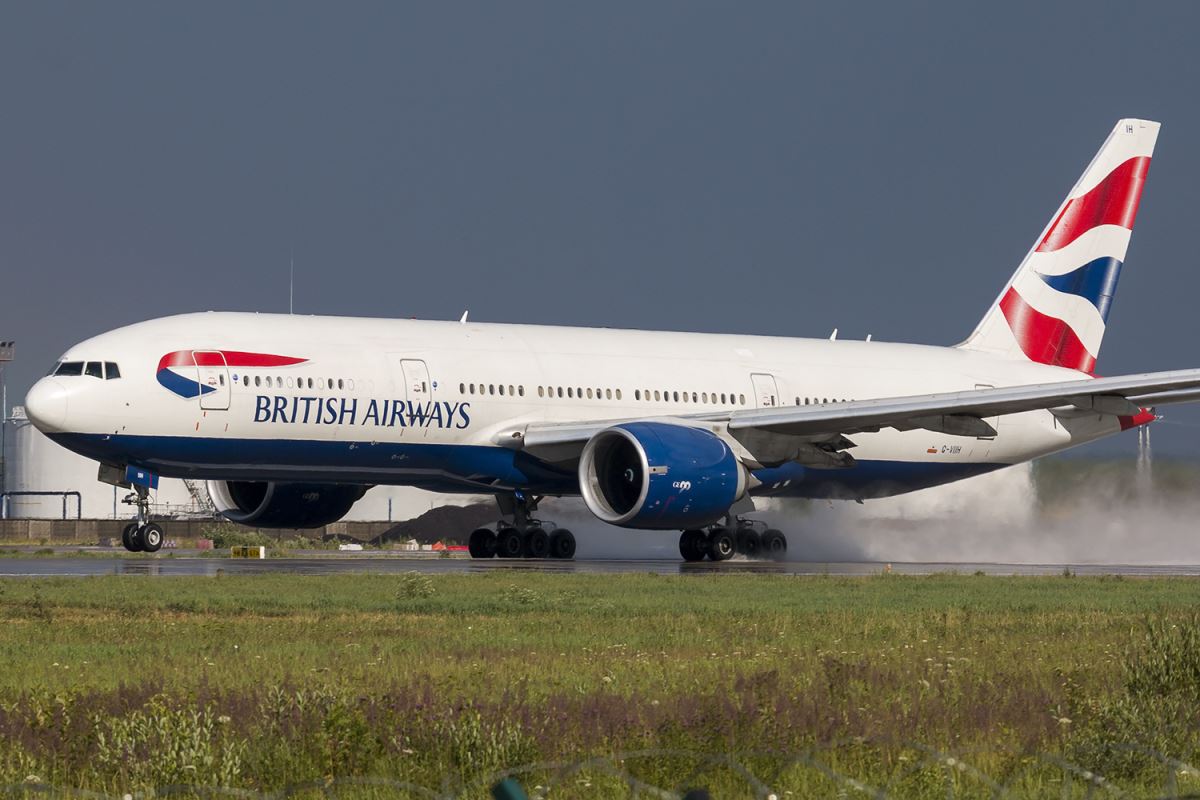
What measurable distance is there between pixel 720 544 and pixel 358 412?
23.8ft

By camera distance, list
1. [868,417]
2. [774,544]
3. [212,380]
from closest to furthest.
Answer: [212,380] → [868,417] → [774,544]

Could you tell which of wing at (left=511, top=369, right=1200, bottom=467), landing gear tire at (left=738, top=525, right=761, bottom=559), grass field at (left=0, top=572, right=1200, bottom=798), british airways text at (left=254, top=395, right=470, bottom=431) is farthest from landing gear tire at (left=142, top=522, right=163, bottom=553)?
grass field at (left=0, top=572, right=1200, bottom=798)

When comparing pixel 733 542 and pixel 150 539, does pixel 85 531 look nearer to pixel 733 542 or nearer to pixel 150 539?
pixel 150 539

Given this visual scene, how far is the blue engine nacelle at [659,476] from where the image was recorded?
28.0 metres

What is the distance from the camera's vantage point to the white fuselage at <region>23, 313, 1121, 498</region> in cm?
2845

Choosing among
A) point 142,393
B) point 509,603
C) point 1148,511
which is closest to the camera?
point 509,603

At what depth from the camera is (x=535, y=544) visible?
32719 millimetres

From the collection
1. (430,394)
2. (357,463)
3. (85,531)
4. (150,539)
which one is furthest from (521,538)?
(85,531)

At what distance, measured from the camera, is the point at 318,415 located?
95.7ft

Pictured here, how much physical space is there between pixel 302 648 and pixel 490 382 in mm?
17796

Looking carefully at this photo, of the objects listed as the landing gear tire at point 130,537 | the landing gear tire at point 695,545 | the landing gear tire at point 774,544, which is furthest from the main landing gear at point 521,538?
the landing gear tire at point 130,537

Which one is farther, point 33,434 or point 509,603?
point 33,434

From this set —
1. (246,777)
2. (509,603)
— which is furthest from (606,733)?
(509,603)

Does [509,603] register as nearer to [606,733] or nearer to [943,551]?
[606,733]
